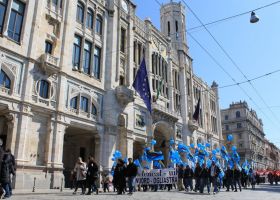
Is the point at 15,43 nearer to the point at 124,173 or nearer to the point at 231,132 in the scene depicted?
the point at 124,173

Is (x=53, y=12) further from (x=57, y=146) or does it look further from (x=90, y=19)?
(x=57, y=146)

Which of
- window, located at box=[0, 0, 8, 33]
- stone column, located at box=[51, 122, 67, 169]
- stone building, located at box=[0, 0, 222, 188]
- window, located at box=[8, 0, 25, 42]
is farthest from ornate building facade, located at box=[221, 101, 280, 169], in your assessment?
window, located at box=[0, 0, 8, 33]

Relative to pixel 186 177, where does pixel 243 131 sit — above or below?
above

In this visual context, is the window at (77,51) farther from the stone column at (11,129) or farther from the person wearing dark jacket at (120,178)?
the person wearing dark jacket at (120,178)

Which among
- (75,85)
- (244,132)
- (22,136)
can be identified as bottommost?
(22,136)

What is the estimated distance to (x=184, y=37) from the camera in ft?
156

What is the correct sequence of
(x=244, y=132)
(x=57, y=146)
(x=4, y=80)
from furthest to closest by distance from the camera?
1. (x=244, y=132)
2. (x=57, y=146)
3. (x=4, y=80)

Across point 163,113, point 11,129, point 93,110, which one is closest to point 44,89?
point 11,129

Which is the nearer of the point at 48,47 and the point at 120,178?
the point at 120,178

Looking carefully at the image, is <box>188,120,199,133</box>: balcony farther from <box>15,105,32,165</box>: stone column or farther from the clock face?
<box>15,105,32,165</box>: stone column

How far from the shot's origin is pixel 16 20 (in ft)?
64.2

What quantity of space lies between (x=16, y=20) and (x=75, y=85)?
6.60 metres

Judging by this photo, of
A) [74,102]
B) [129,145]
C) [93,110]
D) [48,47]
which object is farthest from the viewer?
[129,145]

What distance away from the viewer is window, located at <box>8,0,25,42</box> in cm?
1917
